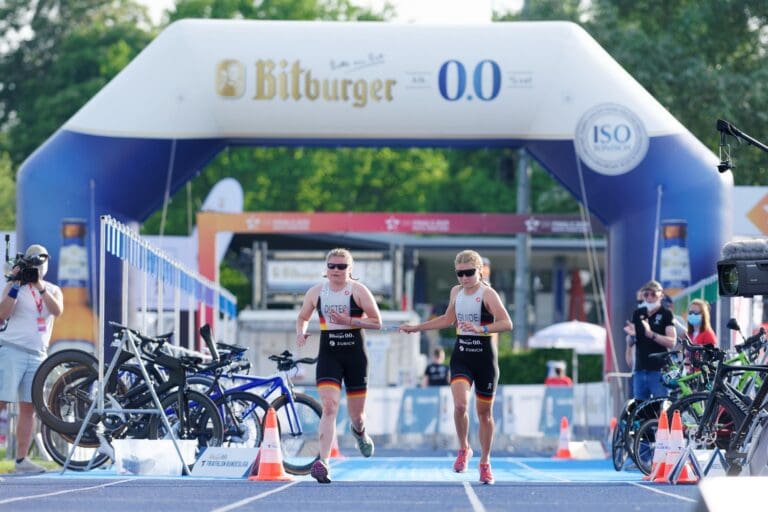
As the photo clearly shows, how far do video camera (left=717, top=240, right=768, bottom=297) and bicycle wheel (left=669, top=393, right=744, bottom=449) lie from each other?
6.81ft

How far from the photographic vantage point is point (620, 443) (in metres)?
17.2

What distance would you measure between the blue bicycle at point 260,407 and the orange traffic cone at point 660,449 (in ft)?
9.77

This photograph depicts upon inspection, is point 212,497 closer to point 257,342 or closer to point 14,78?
point 257,342

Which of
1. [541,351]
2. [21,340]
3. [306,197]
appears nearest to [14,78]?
[306,197]

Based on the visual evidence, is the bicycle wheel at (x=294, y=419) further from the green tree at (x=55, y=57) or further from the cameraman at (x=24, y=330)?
the green tree at (x=55, y=57)

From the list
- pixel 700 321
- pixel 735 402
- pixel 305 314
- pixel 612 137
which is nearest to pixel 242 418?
pixel 305 314

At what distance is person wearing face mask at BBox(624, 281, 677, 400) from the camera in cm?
1833

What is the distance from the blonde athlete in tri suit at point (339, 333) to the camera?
1391 centimetres

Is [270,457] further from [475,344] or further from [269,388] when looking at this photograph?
[475,344]

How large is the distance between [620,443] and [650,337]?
5.04 feet

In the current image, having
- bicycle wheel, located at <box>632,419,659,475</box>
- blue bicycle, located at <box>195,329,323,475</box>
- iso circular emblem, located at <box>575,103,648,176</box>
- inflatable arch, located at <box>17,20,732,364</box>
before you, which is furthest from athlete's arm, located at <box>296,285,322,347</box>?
iso circular emblem, located at <box>575,103,648,176</box>

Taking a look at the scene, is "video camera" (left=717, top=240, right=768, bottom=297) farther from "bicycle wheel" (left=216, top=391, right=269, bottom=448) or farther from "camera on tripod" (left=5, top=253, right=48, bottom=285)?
"camera on tripod" (left=5, top=253, right=48, bottom=285)

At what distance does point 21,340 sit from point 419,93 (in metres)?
7.96

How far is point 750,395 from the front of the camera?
15281 millimetres
